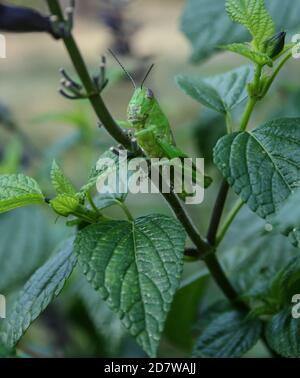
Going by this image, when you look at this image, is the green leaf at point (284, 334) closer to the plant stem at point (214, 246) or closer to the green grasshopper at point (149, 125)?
the plant stem at point (214, 246)

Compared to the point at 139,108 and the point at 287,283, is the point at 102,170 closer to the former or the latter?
the point at 139,108

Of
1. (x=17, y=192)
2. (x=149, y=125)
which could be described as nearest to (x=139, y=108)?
(x=149, y=125)

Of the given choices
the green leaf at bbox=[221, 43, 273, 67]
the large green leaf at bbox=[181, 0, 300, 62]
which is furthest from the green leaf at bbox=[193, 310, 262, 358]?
the large green leaf at bbox=[181, 0, 300, 62]

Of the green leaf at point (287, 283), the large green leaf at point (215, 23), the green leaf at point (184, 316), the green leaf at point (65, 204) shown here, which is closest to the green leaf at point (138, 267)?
the green leaf at point (65, 204)

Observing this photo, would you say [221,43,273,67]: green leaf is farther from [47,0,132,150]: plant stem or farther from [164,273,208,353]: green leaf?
[164,273,208,353]: green leaf

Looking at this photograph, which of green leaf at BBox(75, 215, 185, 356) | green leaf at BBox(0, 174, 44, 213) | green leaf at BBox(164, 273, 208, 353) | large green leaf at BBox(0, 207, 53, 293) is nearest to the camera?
green leaf at BBox(75, 215, 185, 356)

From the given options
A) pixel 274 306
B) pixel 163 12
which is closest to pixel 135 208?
pixel 274 306
